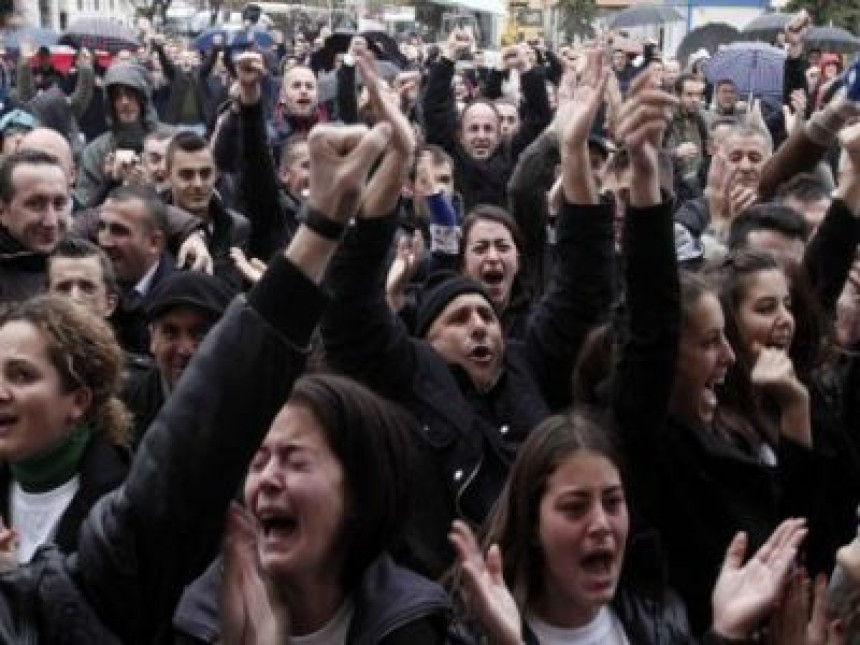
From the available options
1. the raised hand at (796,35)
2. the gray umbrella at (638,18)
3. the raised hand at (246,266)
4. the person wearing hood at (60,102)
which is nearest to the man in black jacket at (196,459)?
the raised hand at (246,266)

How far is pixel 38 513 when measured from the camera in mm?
2514

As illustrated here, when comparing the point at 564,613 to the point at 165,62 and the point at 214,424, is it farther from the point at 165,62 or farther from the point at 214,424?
the point at 165,62

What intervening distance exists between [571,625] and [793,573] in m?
0.42

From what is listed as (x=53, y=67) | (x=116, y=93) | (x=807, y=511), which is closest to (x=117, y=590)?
(x=807, y=511)

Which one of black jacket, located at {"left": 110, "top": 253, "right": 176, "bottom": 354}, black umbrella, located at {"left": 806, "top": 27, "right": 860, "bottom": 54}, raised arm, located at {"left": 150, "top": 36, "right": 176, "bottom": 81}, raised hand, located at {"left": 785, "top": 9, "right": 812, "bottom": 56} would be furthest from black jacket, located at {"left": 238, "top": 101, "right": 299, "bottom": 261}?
black umbrella, located at {"left": 806, "top": 27, "right": 860, "bottom": 54}

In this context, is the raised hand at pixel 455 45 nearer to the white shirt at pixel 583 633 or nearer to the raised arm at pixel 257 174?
the raised arm at pixel 257 174

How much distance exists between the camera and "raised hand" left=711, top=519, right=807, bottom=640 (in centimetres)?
240

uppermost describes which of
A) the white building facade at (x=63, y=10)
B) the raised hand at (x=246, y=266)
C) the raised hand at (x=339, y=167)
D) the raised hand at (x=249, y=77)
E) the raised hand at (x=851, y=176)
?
the raised hand at (x=339, y=167)

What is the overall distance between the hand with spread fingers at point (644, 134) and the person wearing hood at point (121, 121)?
5.29 m

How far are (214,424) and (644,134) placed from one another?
1.42 meters

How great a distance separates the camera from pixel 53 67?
13602 mm

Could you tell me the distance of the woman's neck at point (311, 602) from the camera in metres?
2.24

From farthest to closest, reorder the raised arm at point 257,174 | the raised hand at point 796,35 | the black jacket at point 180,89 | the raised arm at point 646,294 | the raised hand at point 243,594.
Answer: the black jacket at point 180,89 < the raised hand at point 796,35 < the raised arm at point 257,174 < the raised arm at point 646,294 < the raised hand at point 243,594

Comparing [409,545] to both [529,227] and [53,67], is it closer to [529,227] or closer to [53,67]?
[529,227]
